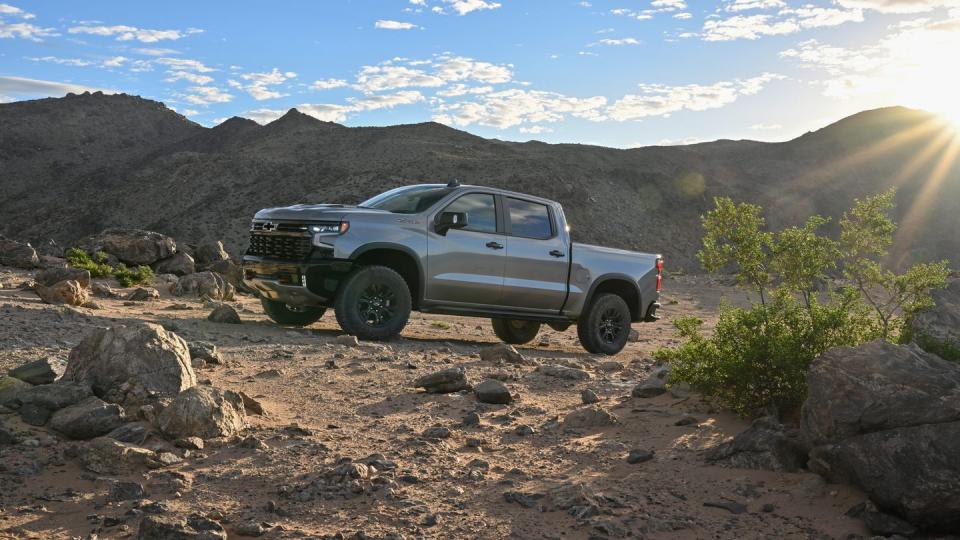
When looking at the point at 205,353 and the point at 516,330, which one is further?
the point at 516,330

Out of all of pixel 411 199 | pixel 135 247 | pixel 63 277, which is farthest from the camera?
pixel 135 247

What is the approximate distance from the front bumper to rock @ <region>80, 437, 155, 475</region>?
4.83 m

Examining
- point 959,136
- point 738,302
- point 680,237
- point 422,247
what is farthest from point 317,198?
point 959,136

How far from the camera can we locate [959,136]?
65.8m

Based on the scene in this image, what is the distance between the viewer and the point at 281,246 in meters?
10.5

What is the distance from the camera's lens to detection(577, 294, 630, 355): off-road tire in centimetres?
1212

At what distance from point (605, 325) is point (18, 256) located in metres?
13.1

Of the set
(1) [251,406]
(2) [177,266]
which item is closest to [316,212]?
(1) [251,406]

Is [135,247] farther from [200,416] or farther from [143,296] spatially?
[200,416]

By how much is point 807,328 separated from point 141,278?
13.8m

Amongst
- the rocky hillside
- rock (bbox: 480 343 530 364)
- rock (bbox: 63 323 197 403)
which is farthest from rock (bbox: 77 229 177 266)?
the rocky hillside

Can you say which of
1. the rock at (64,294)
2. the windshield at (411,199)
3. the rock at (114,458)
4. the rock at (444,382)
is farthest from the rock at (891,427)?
the rock at (64,294)

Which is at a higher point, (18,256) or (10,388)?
(18,256)

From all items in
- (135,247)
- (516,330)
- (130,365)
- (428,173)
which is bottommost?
(516,330)
